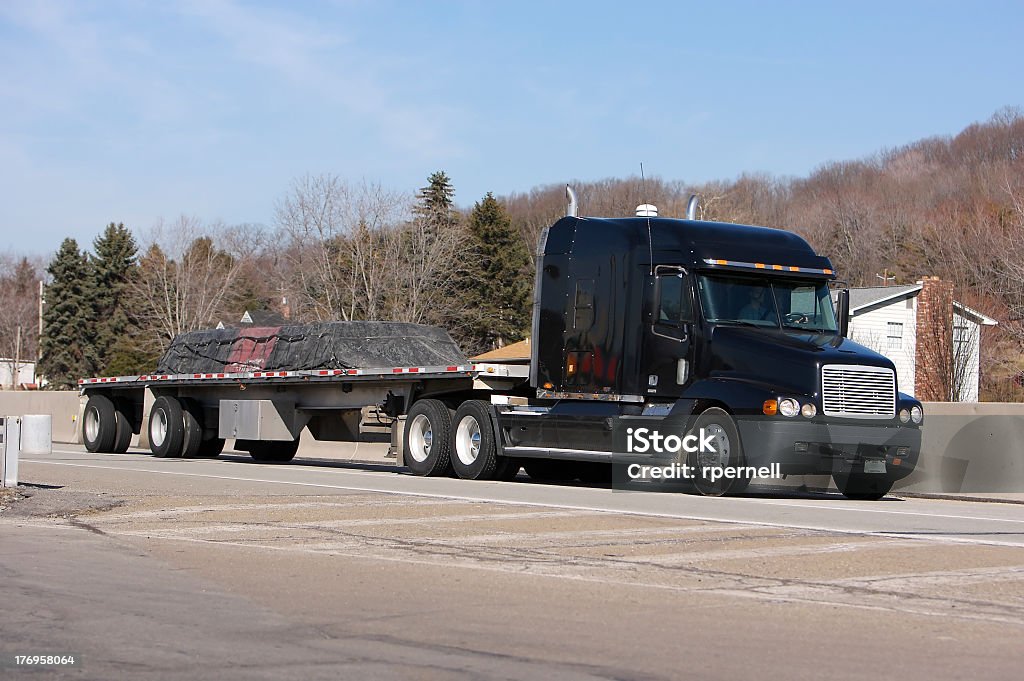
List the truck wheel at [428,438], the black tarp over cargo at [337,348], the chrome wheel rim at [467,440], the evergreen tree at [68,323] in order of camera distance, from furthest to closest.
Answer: the evergreen tree at [68,323] → the black tarp over cargo at [337,348] → the truck wheel at [428,438] → the chrome wheel rim at [467,440]

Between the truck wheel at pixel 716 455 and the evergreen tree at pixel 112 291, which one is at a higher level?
the evergreen tree at pixel 112 291

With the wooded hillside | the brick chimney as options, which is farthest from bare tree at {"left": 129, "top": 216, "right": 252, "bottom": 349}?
the brick chimney

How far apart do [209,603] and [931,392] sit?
32.4 m

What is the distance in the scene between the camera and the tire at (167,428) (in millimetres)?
26109

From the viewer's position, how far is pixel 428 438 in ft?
65.0

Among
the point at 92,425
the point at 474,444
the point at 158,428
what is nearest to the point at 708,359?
the point at 474,444

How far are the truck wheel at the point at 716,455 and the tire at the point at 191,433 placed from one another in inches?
517

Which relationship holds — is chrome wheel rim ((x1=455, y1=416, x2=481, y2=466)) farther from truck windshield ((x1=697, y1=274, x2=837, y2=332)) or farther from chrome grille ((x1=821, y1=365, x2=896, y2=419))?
chrome grille ((x1=821, y1=365, x2=896, y2=419))

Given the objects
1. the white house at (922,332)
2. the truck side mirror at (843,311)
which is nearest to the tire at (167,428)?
the white house at (922,332)

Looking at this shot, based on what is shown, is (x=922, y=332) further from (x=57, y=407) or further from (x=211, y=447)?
(x=57, y=407)

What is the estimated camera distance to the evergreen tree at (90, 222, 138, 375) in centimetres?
9731

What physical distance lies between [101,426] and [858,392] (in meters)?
18.0

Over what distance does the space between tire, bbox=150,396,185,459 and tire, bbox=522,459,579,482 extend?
9192 mm

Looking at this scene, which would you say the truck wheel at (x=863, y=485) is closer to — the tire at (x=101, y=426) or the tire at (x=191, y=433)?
the tire at (x=191, y=433)
